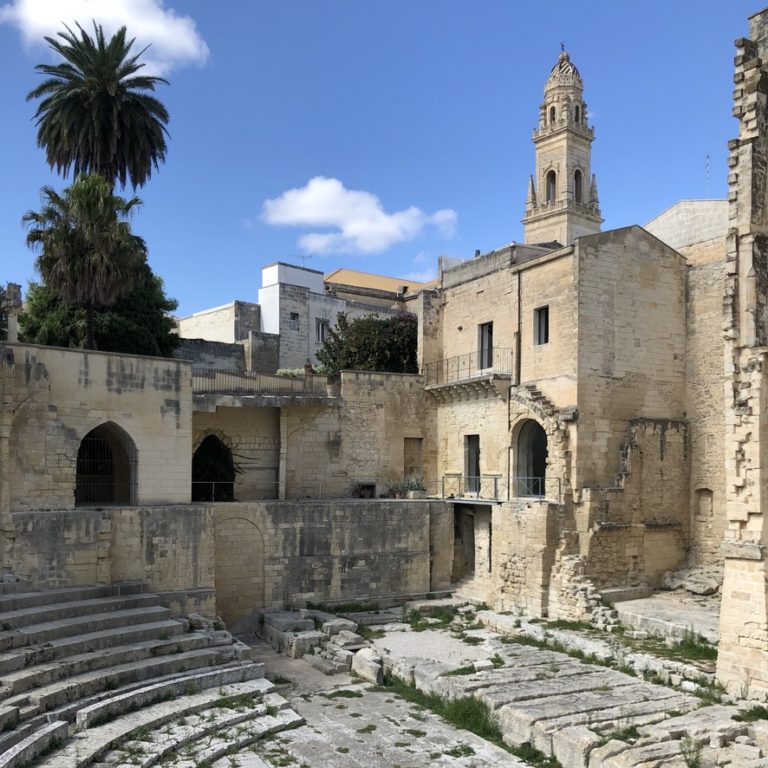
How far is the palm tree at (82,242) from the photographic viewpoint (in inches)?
782

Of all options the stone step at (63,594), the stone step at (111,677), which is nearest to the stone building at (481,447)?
the stone step at (63,594)

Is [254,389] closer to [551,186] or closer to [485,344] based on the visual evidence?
[485,344]

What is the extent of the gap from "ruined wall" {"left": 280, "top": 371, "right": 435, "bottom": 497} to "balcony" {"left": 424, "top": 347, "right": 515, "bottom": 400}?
71 centimetres

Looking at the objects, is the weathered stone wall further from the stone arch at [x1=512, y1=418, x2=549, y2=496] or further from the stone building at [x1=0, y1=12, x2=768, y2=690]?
the stone arch at [x1=512, y1=418, x2=549, y2=496]

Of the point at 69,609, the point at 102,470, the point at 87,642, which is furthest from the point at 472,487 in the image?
the point at 87,642

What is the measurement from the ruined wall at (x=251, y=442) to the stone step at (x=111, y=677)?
8.09m

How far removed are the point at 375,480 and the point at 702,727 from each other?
13701mm

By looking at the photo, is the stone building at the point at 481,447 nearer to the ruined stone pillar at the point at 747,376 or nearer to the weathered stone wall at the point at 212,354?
the ruined stone pillar at the point at 747,376

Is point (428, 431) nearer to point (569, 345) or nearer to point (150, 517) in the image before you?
point (569, 345)

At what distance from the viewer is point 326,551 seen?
20.1 meters

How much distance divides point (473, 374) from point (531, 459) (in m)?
3.15

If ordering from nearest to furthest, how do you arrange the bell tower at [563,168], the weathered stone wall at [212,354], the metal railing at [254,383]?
the metal railing at [254,383] → the weathered stone wall at [212,354] → the bell tower at [563,168]

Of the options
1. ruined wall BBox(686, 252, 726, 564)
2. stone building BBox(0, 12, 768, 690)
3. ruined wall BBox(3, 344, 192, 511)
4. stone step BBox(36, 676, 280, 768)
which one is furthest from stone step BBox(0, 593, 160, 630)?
ruined wall BBox(686, 252, 726, 564)

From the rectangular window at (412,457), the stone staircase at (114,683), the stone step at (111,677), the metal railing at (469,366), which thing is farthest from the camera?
the rectangular window at (412,457)
